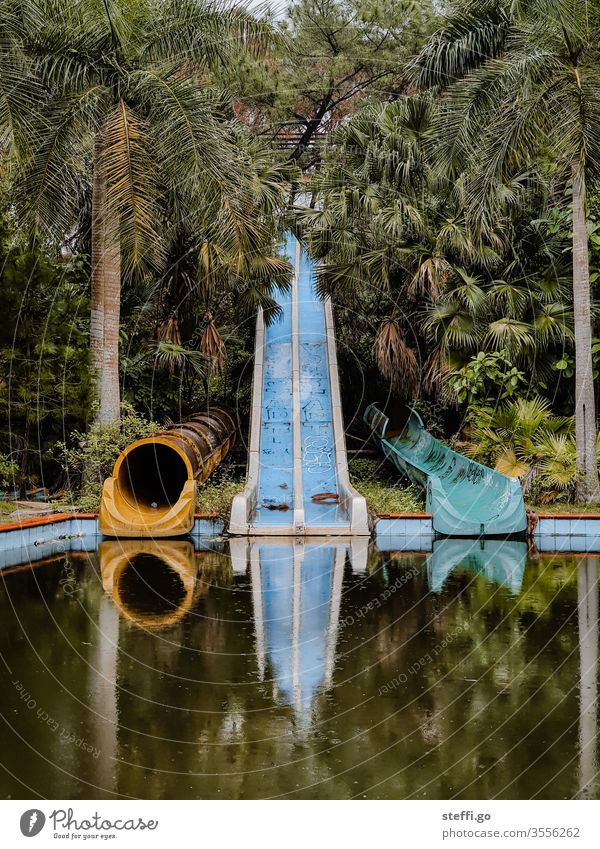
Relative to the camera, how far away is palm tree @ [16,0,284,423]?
1434 centimetres

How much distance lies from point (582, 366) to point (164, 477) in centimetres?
806

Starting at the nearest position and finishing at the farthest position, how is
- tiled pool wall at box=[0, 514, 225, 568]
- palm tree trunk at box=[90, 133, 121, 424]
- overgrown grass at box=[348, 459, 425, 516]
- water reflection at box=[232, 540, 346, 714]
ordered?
water reflection at box=[232, 540, 346, 714] → tiled pool wall at box=[0, 514, 225, 568] → overgrown grass at box=[348, 459, 425, 516] → palm tree trunk at box=[90, 133, 121, 424]

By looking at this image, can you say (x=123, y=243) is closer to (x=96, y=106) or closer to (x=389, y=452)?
(x=96, y=106)

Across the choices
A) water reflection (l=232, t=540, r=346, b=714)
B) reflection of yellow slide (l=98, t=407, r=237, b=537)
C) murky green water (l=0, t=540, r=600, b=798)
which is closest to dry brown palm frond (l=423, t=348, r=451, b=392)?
reflection of yellow slide (l=98, t=407, r=237, b=537)

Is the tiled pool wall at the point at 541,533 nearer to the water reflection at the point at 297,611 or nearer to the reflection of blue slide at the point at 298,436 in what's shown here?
the reflection of blue slide at the point at 298,436

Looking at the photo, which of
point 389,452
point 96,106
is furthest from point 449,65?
point 389,452

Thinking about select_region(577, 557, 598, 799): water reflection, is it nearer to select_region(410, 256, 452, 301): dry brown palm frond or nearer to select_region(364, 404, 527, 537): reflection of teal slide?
select_region(364, 404, 527, 537): reflection of teal slide

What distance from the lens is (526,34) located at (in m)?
16.3

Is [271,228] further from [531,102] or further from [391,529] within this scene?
[391,529]

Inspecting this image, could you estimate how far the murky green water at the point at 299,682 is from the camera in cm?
525

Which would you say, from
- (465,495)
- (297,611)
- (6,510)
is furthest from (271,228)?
(297,611)

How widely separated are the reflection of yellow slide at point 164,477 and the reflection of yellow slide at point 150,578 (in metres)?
0.28

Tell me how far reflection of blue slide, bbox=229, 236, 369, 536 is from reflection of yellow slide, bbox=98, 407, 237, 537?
2.64 feet

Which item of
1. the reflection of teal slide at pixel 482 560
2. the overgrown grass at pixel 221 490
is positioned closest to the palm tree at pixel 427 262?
the overgrown grass at pixel 221 490
